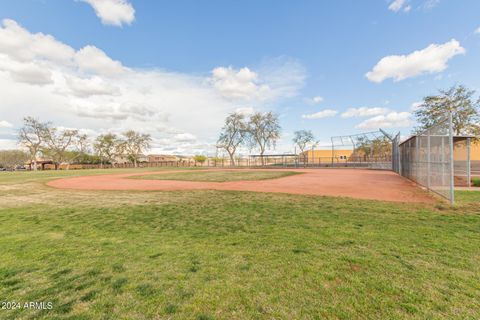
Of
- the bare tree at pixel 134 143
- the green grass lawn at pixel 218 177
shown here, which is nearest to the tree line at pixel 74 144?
the bare tree at pixel 134 143

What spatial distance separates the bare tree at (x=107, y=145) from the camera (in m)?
57.1

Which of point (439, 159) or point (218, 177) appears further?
point (218, 177)

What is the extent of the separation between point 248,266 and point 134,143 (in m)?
63.8

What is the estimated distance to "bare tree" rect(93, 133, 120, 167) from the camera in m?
57.1

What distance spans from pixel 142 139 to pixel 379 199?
203 ft

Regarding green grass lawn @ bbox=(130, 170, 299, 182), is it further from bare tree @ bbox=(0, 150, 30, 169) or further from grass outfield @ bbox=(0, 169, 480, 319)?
bare tree @ bbox=(0, 150, 30, 169)

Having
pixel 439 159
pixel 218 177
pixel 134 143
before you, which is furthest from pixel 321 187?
pixel 134 143

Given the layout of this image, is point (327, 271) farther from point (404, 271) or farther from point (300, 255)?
point (404, 271)

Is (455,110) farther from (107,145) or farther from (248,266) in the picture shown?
(107,145)

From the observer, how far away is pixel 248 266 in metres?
2.81

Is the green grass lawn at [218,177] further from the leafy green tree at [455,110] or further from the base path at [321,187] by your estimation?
the leafy green tree at [455,110]

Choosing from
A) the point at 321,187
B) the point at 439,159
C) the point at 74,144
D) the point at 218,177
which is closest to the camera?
the point at 439,159

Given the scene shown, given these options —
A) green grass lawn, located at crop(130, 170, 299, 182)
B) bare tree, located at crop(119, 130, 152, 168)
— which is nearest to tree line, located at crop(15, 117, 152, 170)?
bare tree, located at crop(119, 130, 152, 168)

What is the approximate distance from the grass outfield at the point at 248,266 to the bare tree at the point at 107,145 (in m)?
60.5
